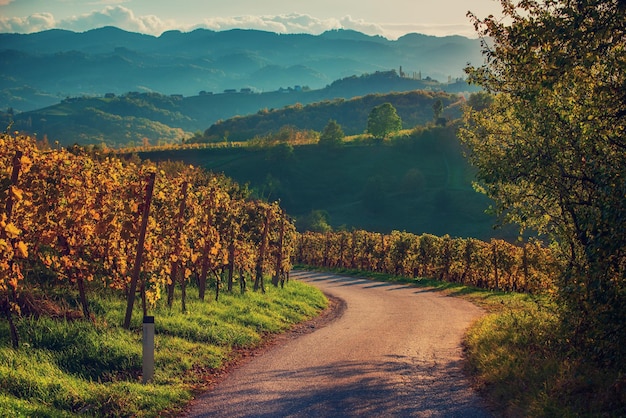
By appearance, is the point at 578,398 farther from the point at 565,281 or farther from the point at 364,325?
the point at 364,325

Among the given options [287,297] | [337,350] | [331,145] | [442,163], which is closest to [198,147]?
[331,145]

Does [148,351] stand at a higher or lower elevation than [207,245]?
lower

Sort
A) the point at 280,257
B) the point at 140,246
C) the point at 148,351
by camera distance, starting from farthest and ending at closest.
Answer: the point at 280,257 < the point at 140,246 < the point at 148,351

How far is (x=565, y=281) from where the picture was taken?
38.3 feet

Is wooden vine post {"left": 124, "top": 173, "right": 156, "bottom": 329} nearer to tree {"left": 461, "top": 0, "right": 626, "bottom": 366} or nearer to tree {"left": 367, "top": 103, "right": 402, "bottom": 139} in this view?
tree {"left": 461, "top": 0, "right": 626, "bottom": 366}

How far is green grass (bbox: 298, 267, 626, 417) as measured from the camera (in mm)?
9586

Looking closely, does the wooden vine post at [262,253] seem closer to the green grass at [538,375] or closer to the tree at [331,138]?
the green grass at [538,375]

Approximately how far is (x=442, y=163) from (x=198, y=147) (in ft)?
263

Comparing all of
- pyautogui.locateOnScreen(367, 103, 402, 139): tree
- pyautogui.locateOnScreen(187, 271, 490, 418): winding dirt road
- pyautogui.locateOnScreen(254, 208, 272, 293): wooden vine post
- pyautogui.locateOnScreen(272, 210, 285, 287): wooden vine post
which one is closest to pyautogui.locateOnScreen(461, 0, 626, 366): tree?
pyautogui.locateOnScreen(187, 271, 490, 418): winding dirt road

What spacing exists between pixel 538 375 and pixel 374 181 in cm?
14082

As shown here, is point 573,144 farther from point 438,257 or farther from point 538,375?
point 438,257

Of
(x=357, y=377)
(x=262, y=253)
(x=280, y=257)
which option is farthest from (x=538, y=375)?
(x=280, y=257)

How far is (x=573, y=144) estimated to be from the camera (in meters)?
13.0

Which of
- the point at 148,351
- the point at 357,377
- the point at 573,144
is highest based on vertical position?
the point at 573,144
